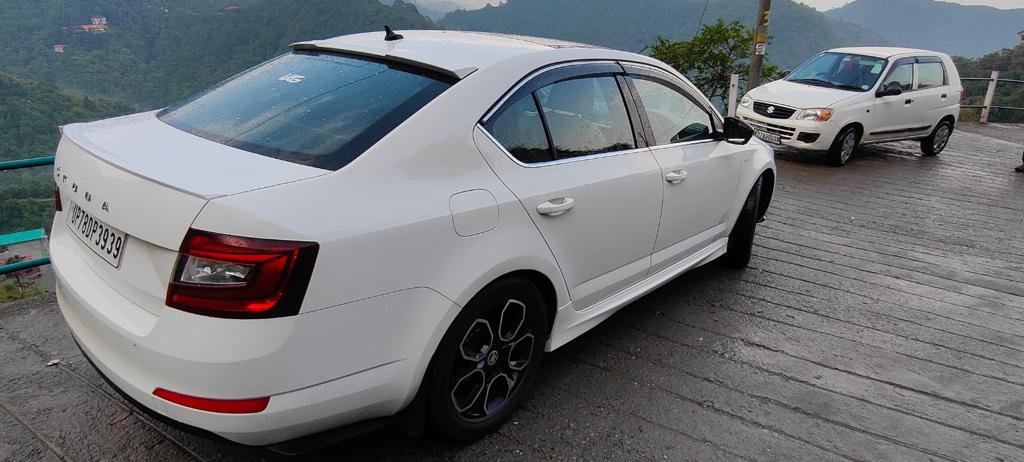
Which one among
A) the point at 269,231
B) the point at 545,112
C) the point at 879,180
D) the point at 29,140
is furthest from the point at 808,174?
the point at 29,140

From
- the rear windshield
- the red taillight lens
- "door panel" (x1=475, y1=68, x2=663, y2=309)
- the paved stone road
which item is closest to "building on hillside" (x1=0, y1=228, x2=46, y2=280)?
the paved stone road

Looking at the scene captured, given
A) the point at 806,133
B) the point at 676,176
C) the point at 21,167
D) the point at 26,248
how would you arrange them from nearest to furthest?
the point at 676,176 → the point at 21,167 → the point at 26,248 → the point at 806,133

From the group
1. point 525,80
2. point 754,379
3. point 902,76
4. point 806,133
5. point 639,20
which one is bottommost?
point 754,379

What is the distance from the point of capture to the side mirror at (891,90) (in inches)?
381

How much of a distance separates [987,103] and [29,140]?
36965 mm

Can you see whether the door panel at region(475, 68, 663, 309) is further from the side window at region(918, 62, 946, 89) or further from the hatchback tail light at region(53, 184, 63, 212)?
the side window at region(918, 62, 946, 89)

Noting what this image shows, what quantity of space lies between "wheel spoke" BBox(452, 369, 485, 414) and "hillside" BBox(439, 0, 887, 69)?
71901 millimetres

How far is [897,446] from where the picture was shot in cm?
268

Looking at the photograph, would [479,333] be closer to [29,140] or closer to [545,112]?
[545,112]

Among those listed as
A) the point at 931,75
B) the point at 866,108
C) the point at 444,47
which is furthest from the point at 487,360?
the point at 931,75

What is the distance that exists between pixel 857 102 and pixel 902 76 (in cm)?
132

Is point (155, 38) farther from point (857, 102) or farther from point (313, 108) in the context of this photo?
point (313, 108)

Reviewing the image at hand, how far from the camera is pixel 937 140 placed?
10.9 meters

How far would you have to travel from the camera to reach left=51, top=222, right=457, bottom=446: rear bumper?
171 cm
